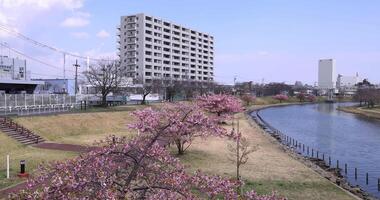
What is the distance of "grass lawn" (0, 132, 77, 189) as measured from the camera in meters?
21.7

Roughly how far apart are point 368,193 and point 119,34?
132m

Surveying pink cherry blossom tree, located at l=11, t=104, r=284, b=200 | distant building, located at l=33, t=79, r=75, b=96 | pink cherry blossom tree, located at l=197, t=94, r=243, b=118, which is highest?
distant building, located at l=33, t=79, r=75, b=96

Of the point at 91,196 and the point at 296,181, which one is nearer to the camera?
the point at 91,196

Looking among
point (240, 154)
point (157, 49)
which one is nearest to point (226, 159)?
point (240, 154)

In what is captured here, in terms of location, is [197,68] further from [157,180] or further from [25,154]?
[157,180]

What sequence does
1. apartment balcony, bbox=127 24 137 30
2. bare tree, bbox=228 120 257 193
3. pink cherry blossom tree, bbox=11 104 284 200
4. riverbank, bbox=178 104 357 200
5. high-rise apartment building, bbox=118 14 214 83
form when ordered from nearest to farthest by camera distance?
pink cherry blossom tree, bbox=11 104 284 200 < riverbank, bbox=178 104 357 200 < bare tree, bbox=228 120 257 193 < high-rise apartment building, bbox=118 14 214 83 < apartment balcony, bbox=127 24 137 30

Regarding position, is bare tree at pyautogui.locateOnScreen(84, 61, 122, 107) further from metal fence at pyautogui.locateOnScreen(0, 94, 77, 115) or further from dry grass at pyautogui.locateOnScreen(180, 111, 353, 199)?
dry grass at pyautogui.locateOnScreen(180, 111, 353, 199)

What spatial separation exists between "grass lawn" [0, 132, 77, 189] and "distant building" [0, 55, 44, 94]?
3286 centimetres

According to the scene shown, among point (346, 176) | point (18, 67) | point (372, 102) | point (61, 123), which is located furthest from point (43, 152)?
point (372, 102)

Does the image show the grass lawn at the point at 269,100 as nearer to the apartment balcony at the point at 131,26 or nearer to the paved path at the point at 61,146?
the apartment balcony at the point at 131,26

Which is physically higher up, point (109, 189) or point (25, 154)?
point (109, 189)

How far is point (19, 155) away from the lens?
88.8ft

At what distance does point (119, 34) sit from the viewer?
148750 mm

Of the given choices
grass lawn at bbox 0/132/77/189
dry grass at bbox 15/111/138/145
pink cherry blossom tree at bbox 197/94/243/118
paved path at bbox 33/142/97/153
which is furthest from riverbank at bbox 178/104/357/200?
pink cherry blossom tree at bbox 197/94/243/118
